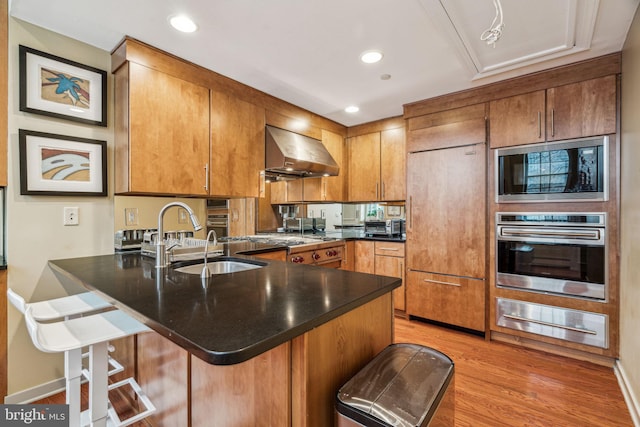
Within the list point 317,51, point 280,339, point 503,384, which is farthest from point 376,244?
point 280,339

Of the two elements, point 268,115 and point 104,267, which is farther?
point 268,115

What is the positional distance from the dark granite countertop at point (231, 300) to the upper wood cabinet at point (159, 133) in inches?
25.2

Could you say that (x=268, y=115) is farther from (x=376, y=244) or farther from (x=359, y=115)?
(x=376, y=244)

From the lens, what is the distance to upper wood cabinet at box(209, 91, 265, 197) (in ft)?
7.97

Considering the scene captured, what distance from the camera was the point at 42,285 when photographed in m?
1.85

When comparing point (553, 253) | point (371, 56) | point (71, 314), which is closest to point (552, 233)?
point (553, 253)

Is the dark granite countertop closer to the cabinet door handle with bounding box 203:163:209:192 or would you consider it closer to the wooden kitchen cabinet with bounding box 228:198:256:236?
the cabinet door handle with bounding box 203:163:209:192

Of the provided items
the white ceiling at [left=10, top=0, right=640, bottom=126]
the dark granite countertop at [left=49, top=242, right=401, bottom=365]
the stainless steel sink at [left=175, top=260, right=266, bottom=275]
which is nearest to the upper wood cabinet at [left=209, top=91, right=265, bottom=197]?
the white ceiling at [left=10, top=0, right=640, bottom=126]

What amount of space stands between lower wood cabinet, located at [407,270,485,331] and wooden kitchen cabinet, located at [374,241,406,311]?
0.10 meters

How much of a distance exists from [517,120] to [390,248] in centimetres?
166

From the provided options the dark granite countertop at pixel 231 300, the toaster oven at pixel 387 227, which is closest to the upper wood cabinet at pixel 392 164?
the toaster oven at pixel 387 227

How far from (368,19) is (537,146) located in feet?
5.79

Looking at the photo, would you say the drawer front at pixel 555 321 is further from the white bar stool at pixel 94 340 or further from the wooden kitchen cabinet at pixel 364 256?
the white bar stool at pixel 94 340

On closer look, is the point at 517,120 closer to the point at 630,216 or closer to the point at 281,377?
the point at 630,216
